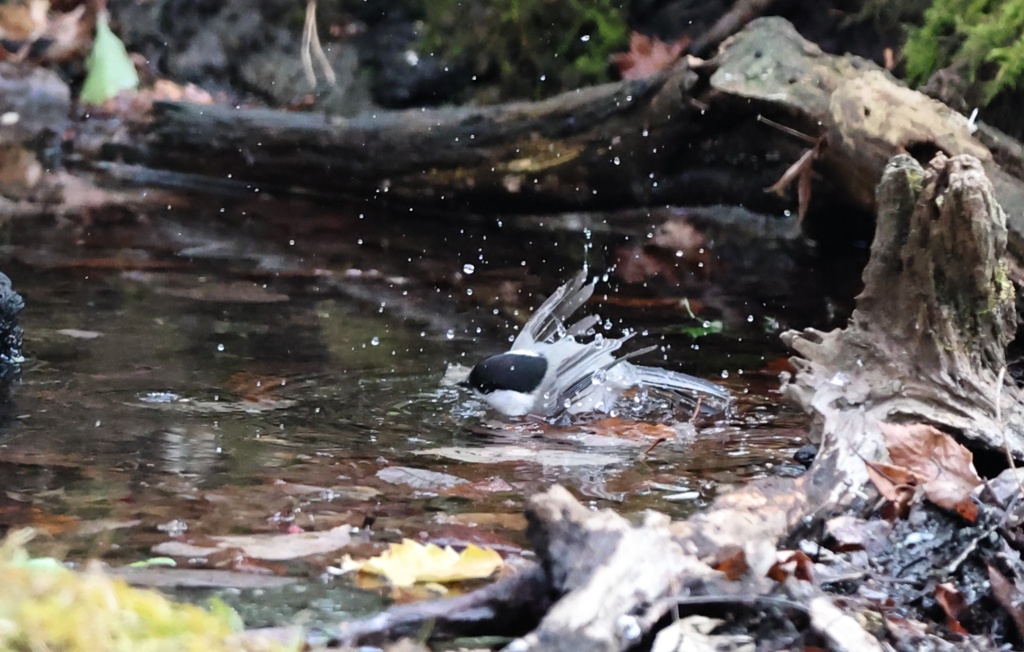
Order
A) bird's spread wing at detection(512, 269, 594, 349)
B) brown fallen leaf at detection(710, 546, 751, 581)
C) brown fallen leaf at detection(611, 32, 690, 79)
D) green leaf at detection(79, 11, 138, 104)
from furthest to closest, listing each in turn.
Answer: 1. green leaf at detection(79, 11, 138, 104)
2. brown fallen leaf at detection(611, 32, 690, 79)
3. bird's spread wing at detection(512, 269, 594, 349)
4. brown fallen leaf at detection(710, 546, 751, 581)

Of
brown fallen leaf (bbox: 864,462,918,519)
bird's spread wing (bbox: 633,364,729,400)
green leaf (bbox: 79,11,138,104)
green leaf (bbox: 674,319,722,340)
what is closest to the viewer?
brown fallen leaf (bbox: 864,462,918,519)

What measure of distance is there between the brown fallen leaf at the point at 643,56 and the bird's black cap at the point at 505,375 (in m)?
4.77

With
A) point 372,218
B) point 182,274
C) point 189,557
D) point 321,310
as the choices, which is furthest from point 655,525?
point 372,218

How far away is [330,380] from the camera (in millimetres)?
4184

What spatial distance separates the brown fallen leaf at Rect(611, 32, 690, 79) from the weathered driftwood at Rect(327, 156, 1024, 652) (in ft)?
17.5

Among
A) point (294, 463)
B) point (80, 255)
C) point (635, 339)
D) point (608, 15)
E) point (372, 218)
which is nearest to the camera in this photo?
point (294, 463)

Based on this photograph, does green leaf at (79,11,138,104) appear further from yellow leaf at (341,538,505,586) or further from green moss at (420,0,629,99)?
yellow leaf at (341,538,505,586)

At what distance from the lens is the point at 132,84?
9773 mm

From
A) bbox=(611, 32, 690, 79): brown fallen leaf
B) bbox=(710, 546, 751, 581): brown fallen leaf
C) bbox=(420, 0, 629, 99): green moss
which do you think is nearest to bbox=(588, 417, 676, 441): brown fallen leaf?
bbox=(710, 546, 751, 581): brown fallen leaf

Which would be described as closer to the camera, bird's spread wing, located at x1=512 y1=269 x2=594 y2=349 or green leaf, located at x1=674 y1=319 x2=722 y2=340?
bird's spread wing, located at x1=512 y1=269 x2=594 y2=349

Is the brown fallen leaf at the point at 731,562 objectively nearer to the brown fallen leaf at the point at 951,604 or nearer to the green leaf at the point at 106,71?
the brown fallen leaf at the point at 951,604

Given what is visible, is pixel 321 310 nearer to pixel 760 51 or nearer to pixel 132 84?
pixel 760 51

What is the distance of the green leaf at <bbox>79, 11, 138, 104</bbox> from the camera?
31.7ft

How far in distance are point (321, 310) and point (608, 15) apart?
437 centimetres
